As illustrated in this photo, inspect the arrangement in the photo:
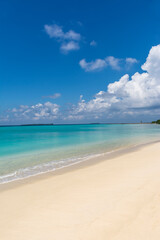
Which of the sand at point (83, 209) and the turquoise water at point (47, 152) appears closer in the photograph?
the sand at point (83, 209)

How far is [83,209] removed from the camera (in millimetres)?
4520

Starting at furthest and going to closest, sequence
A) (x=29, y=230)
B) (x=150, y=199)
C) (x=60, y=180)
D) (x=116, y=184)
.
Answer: (x=60, y=180) < (x=116, y=184) < (x=150, y=199) < (x=29, y=230)

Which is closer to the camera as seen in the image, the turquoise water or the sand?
the sand

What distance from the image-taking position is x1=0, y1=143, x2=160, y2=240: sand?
11.6 feet

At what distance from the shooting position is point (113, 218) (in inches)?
158

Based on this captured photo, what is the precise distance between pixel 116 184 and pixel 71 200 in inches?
86.8

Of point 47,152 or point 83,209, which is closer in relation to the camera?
point 83,209

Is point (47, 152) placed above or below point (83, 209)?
below

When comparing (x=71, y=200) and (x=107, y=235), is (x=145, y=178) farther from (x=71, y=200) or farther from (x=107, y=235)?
(x=107, y=235)

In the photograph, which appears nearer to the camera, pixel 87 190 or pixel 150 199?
pixel 150 199

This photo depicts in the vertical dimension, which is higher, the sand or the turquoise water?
the sand

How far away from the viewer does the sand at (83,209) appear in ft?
11.6

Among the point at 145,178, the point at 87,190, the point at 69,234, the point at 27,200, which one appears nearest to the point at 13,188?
the point at 27,200

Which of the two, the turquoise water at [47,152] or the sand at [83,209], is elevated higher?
the sand at [83,209]
